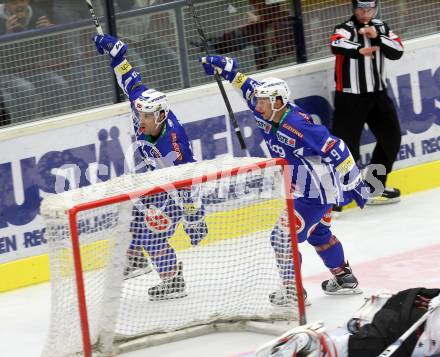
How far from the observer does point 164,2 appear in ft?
25.0

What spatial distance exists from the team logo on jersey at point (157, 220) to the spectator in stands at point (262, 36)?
239 cm

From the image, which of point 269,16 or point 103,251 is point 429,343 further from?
point 269,16

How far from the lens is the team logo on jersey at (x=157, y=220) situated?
552 cm

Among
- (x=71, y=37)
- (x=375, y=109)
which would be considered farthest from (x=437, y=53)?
(x=71, y=37)

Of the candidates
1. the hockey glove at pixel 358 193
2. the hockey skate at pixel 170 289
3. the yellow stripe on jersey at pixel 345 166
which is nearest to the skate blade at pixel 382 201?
the hockey glove at pixel 358 193

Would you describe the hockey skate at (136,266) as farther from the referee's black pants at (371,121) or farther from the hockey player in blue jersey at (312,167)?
the referee's black pants at (371,121)

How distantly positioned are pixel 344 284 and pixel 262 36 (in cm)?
224

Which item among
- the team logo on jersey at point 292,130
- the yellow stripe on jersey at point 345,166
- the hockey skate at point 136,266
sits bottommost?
the hockey skate at point 136,266

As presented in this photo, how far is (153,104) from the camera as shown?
6418 mm

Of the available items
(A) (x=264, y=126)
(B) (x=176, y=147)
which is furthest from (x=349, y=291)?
(B) (x=176, y=147)

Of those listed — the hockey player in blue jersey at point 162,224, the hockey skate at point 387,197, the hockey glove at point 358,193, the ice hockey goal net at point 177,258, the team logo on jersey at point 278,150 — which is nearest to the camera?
the ice hockey goal net at point 177,258

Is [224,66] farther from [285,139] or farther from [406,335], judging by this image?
[406,335]

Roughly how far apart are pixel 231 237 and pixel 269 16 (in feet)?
8.48

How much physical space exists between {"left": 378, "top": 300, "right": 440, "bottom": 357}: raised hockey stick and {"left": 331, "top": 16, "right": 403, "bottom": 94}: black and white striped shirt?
3218mm
